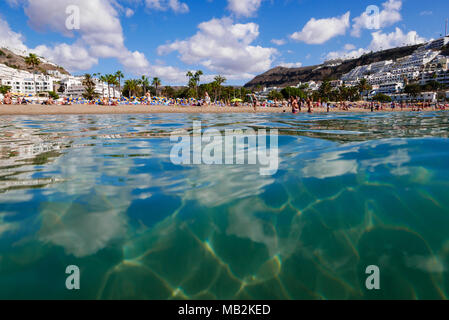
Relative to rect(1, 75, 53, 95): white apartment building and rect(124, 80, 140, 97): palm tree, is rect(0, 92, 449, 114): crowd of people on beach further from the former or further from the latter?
rect(1, 75, 53, 95): white apartment building

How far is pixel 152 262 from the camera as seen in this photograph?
A: 1633 millimetres

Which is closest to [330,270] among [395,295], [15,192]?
[395,295]

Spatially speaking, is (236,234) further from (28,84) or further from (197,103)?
(28,84)

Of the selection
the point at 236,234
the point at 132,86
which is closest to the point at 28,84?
the point at 132,86

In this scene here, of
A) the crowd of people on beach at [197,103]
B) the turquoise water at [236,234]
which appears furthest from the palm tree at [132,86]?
the turquoise water at [236,234]

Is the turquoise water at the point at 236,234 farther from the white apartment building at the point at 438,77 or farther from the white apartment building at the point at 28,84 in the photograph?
the white apartment building at the point at 438,77

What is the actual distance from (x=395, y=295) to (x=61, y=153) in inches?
187

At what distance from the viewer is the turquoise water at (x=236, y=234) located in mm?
1519

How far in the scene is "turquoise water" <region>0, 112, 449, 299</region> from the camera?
1.52 metres

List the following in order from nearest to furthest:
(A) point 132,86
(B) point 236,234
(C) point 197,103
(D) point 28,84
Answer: (B) point 236,234 < (C) point 197,103 < (A) point 132,86 < (D) point 28,84

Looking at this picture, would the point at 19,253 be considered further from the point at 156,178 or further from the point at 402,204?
the point at 402,204

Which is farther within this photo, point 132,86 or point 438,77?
point 438,77

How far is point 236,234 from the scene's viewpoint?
1817mm

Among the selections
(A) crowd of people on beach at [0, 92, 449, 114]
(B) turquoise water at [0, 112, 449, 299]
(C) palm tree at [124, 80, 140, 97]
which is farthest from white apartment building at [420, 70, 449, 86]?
(B) turquoise water at [0, 112, 449, 299]
